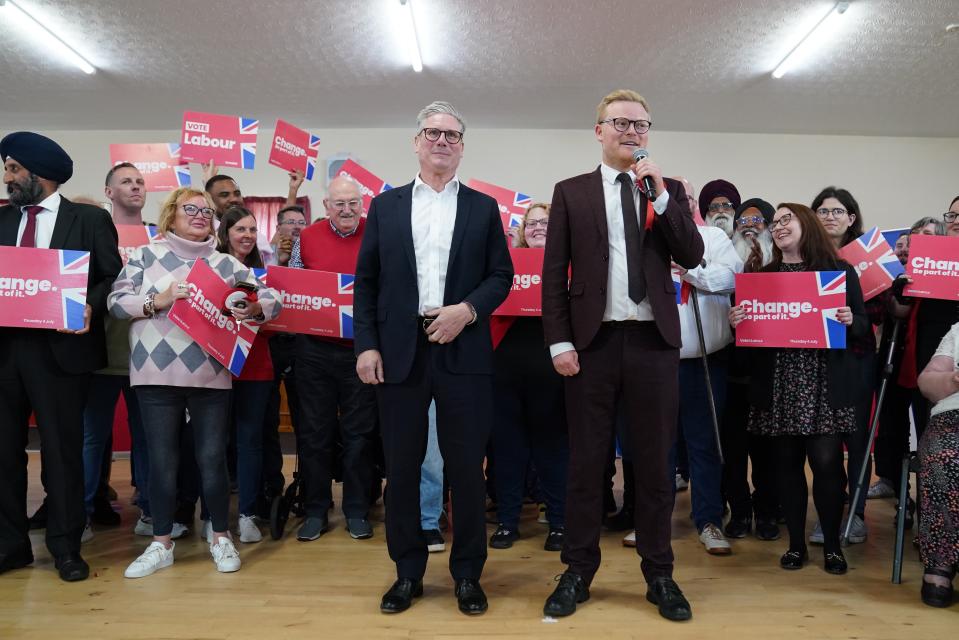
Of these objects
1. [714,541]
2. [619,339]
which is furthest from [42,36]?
[714,541]

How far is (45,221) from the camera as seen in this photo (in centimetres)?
280

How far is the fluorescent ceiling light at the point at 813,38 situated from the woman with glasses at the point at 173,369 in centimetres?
519

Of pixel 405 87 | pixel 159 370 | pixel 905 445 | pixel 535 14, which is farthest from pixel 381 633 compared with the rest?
pixel 405 87

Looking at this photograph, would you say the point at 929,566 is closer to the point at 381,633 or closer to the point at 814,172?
the point at 381,633

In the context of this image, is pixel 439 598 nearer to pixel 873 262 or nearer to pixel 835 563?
pixel 835 563

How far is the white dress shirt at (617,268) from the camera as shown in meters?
2.35

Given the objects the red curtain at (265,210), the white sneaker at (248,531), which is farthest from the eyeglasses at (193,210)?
the red curtain at (265,210)

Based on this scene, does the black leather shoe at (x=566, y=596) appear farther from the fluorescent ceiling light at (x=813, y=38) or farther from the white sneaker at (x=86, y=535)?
the fluorescent ceiling light at (x=813, y=38)

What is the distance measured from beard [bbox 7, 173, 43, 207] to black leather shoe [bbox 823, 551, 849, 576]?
3376mm

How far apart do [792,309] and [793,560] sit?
983 mm

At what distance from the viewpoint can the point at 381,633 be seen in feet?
7.14

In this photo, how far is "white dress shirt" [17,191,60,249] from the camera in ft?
9.12

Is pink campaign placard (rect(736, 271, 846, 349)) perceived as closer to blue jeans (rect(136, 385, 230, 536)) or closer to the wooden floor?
the wooden floor

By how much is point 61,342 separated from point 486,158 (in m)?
6.96
